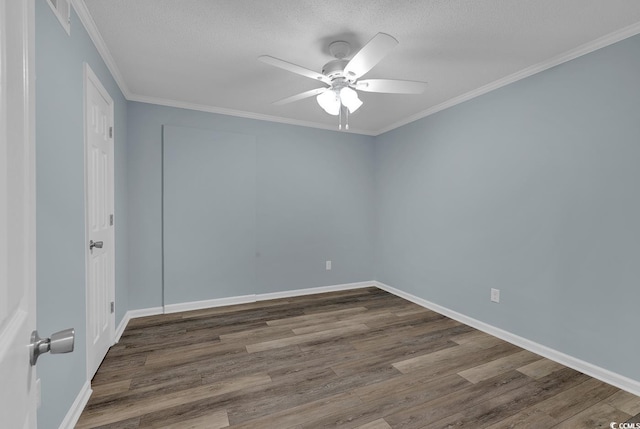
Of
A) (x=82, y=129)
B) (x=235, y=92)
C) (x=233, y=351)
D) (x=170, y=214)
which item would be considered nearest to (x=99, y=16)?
(x=82, y=129)

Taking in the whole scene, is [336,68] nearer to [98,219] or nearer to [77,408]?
[98,219]

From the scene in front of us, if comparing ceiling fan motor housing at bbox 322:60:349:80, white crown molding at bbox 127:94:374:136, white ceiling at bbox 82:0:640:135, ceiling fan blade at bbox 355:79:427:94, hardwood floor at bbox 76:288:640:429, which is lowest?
hardwood floor at bbox 76:288:640:429

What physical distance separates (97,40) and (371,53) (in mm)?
1907

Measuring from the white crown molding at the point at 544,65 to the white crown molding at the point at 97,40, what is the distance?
3.18 metres

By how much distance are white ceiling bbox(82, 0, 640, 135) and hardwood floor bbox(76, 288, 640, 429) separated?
7.81 feet

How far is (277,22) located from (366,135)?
2.82 m

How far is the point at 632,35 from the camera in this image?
200 centimetres

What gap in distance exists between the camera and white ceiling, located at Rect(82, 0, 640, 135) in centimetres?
181

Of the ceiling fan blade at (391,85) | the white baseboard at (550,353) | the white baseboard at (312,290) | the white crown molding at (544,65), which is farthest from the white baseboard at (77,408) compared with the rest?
the white crown molding at (544,65)

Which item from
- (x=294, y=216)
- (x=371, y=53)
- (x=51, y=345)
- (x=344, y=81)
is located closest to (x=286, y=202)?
(x=294, y=216)

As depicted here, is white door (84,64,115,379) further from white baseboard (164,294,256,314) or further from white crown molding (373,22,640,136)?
white crown molding (373,22,640,136)

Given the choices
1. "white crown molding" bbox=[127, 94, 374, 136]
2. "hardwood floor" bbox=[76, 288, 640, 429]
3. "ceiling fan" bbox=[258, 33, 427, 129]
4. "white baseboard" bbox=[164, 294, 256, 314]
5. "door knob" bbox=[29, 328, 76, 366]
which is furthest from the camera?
"white baseboard" bbox=[164, 294, 256, 314]

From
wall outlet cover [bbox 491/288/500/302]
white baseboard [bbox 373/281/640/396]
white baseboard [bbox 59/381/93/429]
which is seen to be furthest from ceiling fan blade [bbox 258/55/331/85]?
white baseboard [bbox 373/281/640/396]

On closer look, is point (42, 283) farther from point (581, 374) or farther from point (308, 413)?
point (581, 374)
